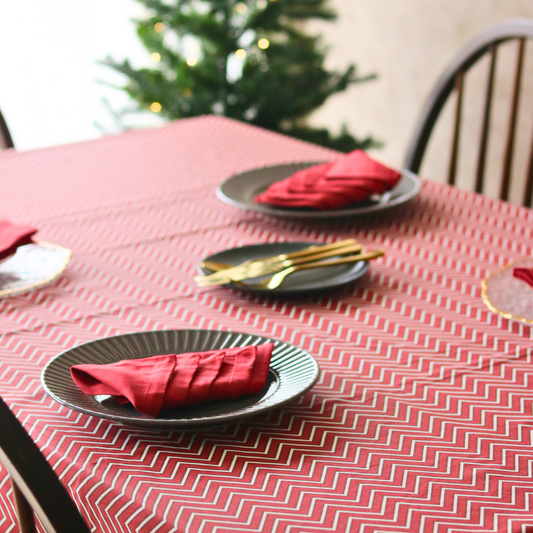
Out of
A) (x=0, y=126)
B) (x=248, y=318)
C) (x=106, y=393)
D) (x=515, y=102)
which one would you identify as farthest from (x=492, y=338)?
(x=0, y=126)

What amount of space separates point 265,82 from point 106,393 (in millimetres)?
2317

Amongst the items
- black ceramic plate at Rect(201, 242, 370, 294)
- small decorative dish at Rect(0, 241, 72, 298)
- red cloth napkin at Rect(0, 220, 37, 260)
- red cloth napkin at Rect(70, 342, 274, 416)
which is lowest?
black ceramic plate at Rect(201, 242, 370, 294)

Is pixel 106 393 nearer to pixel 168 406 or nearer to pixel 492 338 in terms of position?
pixel 168 406

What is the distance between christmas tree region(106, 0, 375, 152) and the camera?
269cm

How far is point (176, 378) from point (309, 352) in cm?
16

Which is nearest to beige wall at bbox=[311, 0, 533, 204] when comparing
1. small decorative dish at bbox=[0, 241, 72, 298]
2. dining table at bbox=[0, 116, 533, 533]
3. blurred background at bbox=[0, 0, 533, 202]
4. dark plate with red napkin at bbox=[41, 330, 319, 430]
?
blurred background at bbox=[0, 0, 533, 202]

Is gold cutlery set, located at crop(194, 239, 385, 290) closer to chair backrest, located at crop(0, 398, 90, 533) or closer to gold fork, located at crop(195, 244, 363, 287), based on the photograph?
gold fork, located at crop(195, 244, 363, 287)

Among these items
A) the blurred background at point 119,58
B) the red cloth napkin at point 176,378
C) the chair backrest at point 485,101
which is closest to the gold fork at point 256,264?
the red cloth napkin at point 176,378

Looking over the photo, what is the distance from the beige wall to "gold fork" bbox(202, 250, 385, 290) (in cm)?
189

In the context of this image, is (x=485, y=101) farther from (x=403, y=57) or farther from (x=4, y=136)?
(x=403, y=57)

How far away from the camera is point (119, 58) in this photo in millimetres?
3359

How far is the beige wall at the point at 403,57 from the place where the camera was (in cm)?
266

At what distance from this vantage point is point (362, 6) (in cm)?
326

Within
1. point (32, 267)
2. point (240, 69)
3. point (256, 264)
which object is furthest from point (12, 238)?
point (240, 69)
